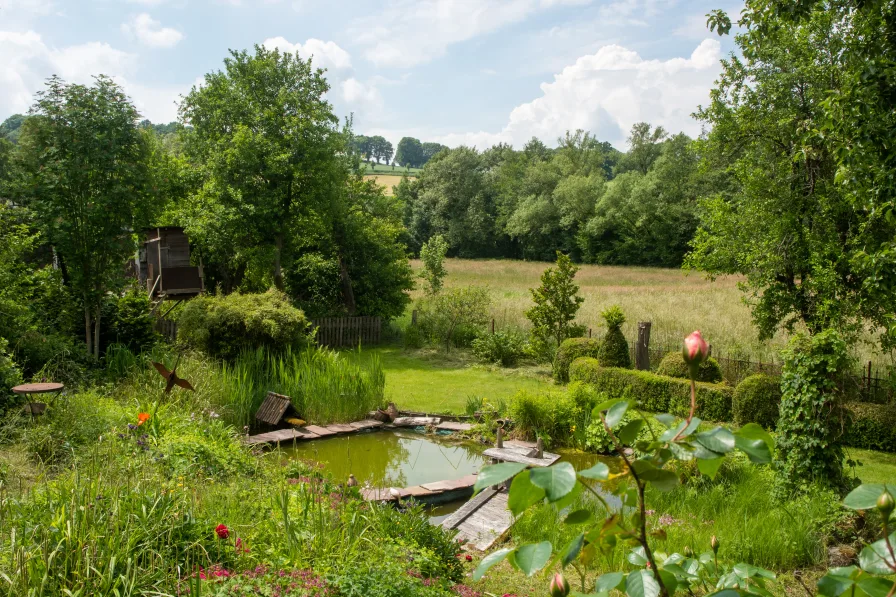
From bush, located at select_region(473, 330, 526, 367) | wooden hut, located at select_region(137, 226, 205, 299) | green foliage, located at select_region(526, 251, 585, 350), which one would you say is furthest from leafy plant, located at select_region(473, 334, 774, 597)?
bush, located at select_region(473, 330, 526, 367)

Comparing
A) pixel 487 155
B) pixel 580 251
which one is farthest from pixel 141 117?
pixel 487 155

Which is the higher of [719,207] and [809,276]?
[719,207]

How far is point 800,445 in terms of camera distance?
617cm

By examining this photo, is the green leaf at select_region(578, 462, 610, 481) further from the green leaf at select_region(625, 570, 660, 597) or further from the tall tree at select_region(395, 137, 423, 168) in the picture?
the tall tree at select_region(395, 137, 423, 168)

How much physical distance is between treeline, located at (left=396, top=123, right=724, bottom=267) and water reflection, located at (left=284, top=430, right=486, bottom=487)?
32151 millimetres

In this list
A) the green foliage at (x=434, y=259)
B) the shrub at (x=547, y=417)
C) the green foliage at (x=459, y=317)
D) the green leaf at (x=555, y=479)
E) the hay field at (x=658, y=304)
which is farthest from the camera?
the green foliage at (x=434, y=259)

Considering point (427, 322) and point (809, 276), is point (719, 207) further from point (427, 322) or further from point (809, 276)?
point (427, 322)

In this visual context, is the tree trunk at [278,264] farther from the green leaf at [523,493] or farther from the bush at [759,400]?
the green leaf at [523,493]

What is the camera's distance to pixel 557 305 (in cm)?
1466

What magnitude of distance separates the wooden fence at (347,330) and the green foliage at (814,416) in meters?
11.6

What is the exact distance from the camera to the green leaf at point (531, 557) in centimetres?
101

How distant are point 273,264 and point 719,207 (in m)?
11.0

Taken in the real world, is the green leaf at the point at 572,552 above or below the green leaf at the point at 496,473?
below

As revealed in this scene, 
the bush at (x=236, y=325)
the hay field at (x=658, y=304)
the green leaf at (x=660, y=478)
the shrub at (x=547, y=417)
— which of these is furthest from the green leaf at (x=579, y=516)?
the hay field at (x=658, y=304)
